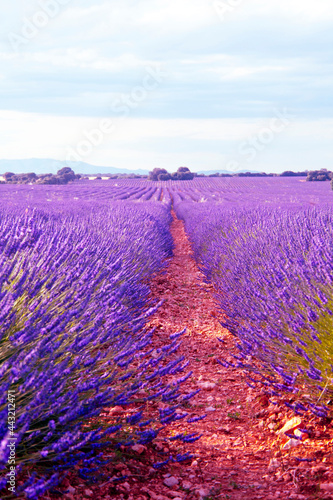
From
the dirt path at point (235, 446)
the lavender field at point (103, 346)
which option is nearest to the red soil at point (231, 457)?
the dirt path at point (235, 446)

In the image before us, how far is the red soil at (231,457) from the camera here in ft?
5.26

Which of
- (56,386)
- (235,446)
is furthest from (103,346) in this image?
(56,386)

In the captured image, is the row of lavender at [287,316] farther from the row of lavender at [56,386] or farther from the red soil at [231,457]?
the row of lavender at [56,386]

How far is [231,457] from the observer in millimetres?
1936

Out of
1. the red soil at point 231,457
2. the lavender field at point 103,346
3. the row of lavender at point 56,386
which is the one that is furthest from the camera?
the red soil at point 231,457

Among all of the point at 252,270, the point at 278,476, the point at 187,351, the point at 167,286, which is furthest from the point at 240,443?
the point at 167,286

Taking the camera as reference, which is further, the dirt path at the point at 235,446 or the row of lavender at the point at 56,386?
the dirt path at the point at 235,446

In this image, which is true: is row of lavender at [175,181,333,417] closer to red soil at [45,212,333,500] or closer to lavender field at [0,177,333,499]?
lavender field at [0,177,333,499]

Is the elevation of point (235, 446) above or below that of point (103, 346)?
below

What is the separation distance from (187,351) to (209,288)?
2109 mm

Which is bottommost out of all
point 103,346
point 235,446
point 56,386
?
point 235,446

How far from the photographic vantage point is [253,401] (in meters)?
2.58

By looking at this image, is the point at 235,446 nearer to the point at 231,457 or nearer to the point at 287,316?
the point at 231,457

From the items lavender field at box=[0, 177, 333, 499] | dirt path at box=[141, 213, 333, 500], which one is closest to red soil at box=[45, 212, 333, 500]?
dirt path at box=[141, 213, 333, 500]
